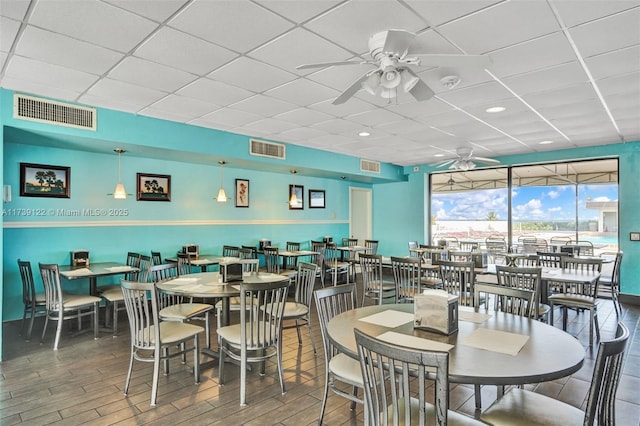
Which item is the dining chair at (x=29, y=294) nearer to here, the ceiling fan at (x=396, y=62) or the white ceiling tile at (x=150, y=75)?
the white ceiling tile at (x=150, y=75)

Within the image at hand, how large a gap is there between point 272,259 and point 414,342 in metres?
5.25

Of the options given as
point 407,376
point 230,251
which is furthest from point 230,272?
point 230,251

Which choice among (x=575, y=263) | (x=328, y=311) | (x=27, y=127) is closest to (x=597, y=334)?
(x=575, y=263)

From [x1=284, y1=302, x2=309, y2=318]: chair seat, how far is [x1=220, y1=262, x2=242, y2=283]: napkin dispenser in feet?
1.99

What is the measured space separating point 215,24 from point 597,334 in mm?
5182

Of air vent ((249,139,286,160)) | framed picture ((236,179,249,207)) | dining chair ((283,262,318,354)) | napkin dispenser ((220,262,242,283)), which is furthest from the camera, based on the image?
framed picture ((236,179,249,207))

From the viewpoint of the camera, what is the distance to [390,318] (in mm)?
2369

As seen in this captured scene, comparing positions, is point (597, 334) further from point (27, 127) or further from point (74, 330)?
point (27, 127)

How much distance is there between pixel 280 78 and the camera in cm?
355

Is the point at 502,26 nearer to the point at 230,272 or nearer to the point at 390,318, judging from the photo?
the point at 390,318

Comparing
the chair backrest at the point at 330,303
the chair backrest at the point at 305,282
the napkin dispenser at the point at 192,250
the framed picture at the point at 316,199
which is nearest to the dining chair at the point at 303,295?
the chair backrest at the point at 305,282

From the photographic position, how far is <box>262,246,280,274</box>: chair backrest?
20.1 feet

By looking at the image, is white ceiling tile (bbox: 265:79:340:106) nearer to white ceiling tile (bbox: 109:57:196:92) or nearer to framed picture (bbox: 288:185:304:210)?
white ceiling tile (bbox: 109:57:196:92)

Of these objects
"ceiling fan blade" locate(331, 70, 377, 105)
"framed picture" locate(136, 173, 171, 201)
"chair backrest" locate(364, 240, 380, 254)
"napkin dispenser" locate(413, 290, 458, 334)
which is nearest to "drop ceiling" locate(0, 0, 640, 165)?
"ceiling fan blade" locate(331, 70, 377, 105)
